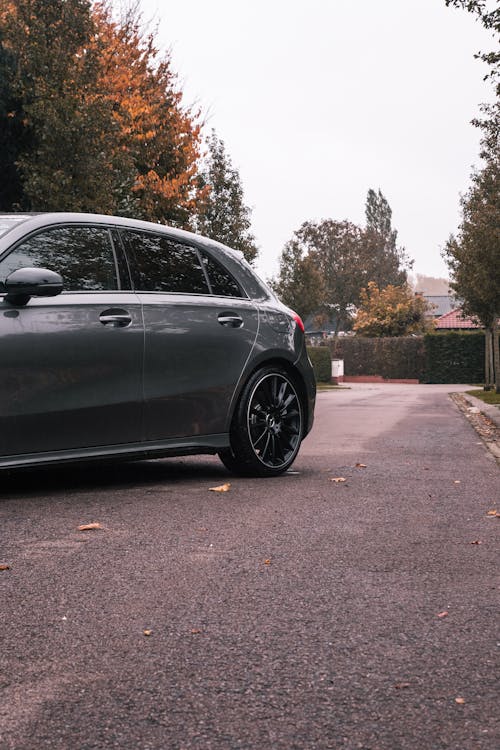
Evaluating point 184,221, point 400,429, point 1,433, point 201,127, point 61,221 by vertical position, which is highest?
point 201,127

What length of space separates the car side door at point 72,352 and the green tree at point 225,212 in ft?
95.0

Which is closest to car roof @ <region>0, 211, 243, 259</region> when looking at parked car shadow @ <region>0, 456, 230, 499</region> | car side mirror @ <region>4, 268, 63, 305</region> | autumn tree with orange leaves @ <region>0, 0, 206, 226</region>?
car side mirror @ <region>4, 268, 63, 305</region>

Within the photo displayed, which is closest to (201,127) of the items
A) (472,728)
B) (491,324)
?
(491,324)

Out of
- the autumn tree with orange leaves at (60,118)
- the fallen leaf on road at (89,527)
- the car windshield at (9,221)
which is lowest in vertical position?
the fallen leaf on road at (89,527)

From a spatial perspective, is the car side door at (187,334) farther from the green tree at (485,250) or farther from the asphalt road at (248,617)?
the green tree at (485,250)

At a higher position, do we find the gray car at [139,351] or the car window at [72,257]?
the car window at [72,257]

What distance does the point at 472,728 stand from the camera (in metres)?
2.81

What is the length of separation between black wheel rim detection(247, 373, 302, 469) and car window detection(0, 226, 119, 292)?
1.45m

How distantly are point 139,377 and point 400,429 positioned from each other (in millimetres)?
8166

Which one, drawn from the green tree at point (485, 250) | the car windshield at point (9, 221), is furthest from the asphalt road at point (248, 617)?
the green tree at point (485, 250)

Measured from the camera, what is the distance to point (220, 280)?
7773mm

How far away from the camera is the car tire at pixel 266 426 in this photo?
25.1 feet

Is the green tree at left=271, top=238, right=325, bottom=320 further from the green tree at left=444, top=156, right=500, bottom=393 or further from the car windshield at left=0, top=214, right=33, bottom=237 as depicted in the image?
the car windshield at left=0, top=214, right=33, bottom=237

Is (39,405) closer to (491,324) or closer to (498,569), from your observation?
(498,569)
